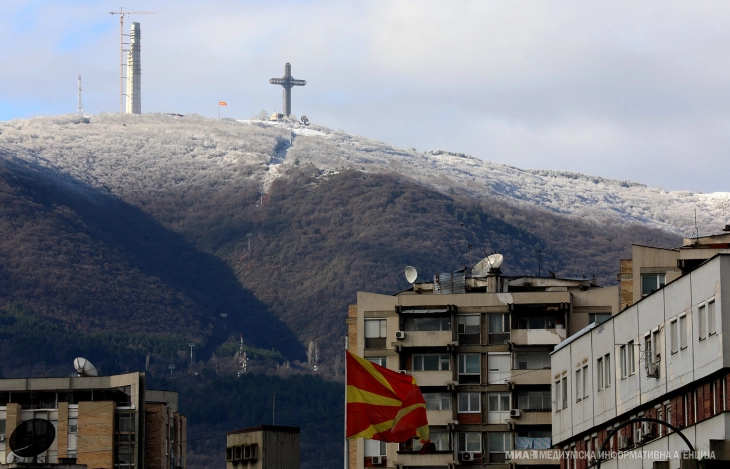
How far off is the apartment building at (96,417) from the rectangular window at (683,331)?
73.8 metres

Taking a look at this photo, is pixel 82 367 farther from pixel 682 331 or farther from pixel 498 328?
pixel 682 331

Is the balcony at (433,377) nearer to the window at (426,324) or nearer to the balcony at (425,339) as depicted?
the balcony at (425,339)

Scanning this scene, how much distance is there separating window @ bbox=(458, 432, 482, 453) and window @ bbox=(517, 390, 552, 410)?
2.62 m

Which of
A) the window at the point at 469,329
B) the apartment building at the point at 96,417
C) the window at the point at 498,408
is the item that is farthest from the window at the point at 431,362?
the apartment building at the point at 96,417

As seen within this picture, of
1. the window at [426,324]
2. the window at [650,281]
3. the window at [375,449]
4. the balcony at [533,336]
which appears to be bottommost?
the window at [375,449]

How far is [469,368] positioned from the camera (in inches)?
3927

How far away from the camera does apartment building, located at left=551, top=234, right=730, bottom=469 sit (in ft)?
180

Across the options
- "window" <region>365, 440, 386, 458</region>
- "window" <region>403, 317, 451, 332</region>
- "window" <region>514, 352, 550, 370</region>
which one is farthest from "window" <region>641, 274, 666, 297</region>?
"window" <region>365, 440, 386, 458</region>

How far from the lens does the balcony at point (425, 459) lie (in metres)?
96.9

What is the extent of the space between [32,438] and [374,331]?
17.7 meters

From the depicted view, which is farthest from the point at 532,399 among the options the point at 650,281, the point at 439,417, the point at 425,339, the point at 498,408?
the point at 650,281

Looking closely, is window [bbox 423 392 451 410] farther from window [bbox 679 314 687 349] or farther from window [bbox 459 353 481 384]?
window [bbox 679 314 687 349]

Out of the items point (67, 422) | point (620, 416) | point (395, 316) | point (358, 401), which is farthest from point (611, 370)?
point (67, 422)

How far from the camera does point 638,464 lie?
203ft
